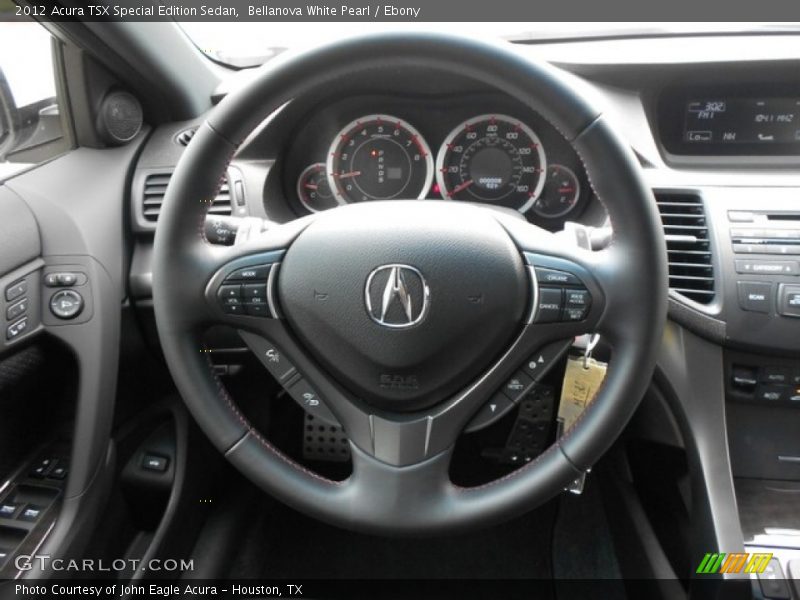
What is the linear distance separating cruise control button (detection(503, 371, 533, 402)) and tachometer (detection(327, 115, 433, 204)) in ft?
2.05

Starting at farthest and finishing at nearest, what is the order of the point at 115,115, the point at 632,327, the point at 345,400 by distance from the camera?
the point at 115,115, the point at 345,400, the point at 632,327

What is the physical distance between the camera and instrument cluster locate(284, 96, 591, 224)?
57.8 inches

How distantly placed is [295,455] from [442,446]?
890 millimetres

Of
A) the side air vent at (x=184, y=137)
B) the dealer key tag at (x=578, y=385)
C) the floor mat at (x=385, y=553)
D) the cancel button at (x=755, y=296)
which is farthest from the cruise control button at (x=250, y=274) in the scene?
the floor mat at (x=385, y=553)

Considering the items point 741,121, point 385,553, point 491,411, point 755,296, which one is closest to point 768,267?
point 755,296

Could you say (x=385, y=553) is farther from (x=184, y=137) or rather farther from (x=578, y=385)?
(x=184, y=137)

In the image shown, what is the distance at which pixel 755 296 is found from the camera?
1.23m

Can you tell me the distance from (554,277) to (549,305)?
0.14ft

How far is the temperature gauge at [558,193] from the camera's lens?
1475mm

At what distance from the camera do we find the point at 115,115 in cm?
152

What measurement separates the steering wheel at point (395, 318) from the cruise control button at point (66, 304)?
1.32 ft

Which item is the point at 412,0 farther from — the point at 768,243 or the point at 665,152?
the point at 768,243

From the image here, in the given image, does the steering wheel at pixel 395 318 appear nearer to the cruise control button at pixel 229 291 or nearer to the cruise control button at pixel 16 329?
the cruise control button at pixel 229 291

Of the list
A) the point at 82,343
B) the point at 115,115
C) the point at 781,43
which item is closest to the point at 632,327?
the point at 781,43
